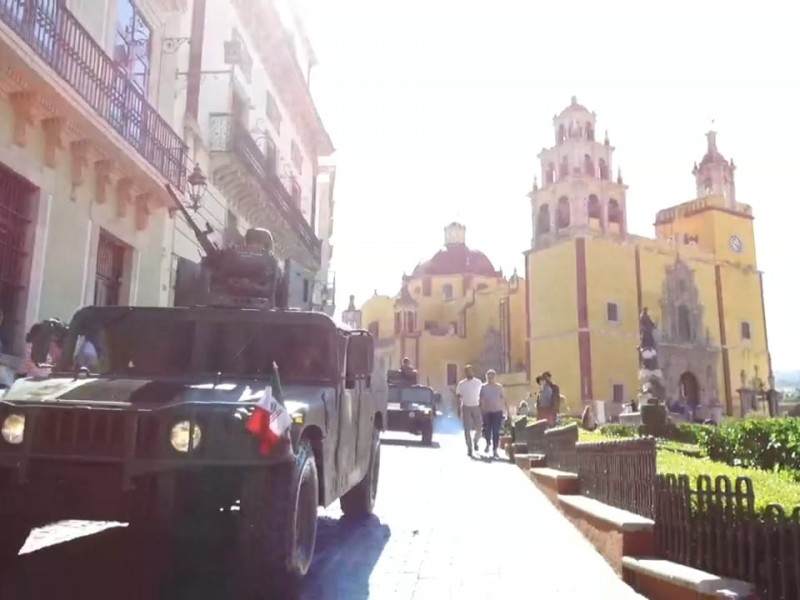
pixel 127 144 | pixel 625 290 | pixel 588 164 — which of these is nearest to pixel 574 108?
pixel 588 164

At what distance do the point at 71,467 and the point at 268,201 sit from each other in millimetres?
14620

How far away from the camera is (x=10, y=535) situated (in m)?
4.12

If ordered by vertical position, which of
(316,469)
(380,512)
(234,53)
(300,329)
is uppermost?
(234,53)

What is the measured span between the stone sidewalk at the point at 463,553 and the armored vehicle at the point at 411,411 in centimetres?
Answer: 891

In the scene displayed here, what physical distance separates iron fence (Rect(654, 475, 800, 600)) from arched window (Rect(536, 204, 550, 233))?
40798 mm

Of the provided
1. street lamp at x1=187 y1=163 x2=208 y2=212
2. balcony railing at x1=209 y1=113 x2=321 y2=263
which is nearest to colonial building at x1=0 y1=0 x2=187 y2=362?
street lamp at x1=187 y1=163 x2=208 y2=212

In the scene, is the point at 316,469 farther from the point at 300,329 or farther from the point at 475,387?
the point at 475,387

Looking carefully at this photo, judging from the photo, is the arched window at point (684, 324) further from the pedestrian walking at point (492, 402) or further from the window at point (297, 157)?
the pedestrian walking at point (492, 402)

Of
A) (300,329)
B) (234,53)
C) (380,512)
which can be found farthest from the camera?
(234,53)

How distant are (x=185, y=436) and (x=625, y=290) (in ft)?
138

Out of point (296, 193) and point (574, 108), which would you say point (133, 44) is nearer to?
point (296, 193)

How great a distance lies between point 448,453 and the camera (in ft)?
50.2

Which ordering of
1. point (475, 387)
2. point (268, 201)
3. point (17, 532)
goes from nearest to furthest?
point (17, 532), point (475, 387), point (268, 201)

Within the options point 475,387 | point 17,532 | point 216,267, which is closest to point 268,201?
point 475,387
